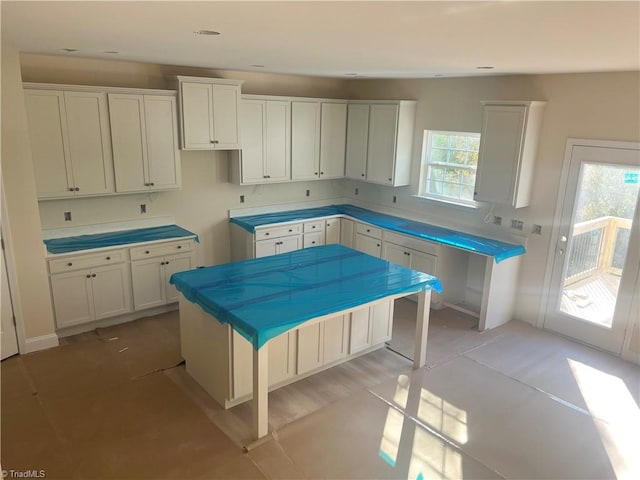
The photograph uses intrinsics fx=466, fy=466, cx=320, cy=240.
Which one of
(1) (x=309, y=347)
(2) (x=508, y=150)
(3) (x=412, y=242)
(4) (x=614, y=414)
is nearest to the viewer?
(4) (x=614, y=414)

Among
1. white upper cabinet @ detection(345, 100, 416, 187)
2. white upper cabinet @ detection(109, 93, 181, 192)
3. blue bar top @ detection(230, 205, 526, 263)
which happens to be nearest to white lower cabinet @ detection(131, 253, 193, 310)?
white upper cabinet @ detection(109, 93, 181, 192)

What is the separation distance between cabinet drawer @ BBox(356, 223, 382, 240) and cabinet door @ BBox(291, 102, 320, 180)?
948 mm

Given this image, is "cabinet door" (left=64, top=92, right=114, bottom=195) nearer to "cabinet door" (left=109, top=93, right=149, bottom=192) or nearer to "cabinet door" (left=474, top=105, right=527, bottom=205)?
"cabinet door" (left=109, top=93, right=149, bottom=192)

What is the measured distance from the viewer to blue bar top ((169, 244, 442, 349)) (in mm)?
3229

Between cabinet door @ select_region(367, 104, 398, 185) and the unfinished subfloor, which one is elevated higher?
cabinet door @ select_region(367, 104, 398, 185)

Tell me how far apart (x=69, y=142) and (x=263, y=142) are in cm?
223

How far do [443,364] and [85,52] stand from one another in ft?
13.8

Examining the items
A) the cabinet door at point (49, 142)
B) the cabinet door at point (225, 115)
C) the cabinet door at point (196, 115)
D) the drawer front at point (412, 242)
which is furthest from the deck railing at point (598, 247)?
the cabinet door at point (49, 142)

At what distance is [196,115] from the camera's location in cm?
523

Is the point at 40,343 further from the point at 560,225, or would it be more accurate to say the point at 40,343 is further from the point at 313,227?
the point at 560,225

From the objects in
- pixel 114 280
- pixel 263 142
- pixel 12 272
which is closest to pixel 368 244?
pixel 263 142

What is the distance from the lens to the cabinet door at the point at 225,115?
5348 millimetres

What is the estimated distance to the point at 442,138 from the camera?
5.96 metres

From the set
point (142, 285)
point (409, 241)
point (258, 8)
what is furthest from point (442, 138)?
point (258, 8)
